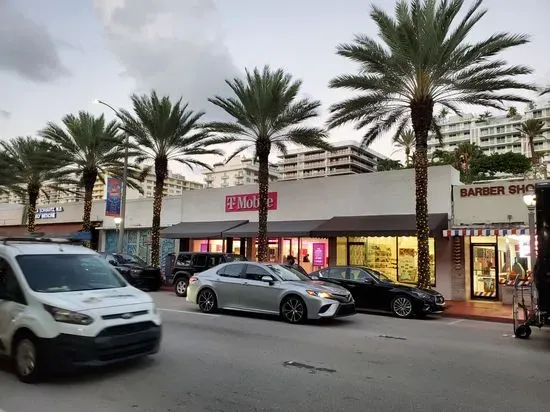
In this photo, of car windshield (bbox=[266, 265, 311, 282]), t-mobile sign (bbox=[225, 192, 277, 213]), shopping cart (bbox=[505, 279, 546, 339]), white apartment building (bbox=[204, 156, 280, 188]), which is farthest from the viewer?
white apartment building (bbox=[204, 156, 280, 188])

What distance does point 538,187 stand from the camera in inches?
380

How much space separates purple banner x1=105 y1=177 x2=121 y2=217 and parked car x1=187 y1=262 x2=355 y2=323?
45.2 feet

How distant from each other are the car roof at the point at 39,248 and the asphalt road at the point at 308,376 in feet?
5.63

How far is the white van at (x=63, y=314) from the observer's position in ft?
19.7

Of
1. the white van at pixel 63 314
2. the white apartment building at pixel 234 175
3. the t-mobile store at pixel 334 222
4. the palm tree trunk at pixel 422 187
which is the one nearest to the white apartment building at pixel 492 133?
the white apartment building at pixel 234 175

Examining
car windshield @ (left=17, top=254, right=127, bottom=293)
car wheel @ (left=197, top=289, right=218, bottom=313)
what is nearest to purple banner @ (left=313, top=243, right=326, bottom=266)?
car wheel @ (left=197, top=289, right=218, bottom=313)

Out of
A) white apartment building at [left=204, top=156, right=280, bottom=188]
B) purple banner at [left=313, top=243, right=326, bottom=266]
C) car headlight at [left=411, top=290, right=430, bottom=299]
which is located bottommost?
car headlight at [left=411, top=290, right=430, bottom=299]

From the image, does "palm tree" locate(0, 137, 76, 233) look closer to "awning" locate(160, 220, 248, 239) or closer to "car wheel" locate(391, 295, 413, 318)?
"awning" locate(160, 220, 248, 239)

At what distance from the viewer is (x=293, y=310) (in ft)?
38.6

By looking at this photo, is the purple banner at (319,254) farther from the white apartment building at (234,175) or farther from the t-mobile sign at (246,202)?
the white apartment building at (234,175)

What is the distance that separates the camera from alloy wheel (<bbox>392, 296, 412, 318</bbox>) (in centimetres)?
1376

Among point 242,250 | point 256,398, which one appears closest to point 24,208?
point 242,250

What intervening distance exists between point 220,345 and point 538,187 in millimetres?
7003

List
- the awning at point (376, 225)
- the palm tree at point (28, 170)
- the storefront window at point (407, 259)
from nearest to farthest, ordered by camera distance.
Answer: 1. the awning at point (376, 225)
2. the storefront window at point (407, 259)
3. the palm tree at point (28, 170)
